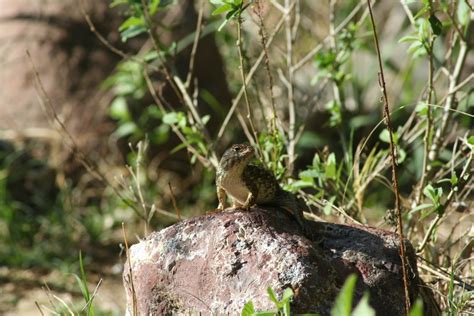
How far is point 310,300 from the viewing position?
9.69 ft

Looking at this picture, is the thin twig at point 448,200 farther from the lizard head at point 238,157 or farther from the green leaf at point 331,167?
the lizard head at point 238,157

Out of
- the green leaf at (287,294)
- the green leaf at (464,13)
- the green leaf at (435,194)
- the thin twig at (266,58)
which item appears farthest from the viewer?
the green leaf at (464,13)

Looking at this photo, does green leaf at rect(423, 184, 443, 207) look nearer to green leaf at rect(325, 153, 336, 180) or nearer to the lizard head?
green leaf at rect(325, 153, 336, 180)

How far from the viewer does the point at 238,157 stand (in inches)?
141

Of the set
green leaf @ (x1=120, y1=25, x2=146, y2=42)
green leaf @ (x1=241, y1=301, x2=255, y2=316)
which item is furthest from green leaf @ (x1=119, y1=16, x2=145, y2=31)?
green leaf @ (x1=241, y1=301, x2=255, y2=316)

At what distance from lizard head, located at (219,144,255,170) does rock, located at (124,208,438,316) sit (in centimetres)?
27

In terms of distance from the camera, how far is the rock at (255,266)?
9.81 feet

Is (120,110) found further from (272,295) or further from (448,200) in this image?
(272,295)

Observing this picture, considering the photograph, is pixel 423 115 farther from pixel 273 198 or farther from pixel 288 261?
pixel 288 261

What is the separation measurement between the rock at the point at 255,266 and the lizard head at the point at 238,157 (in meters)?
0.27

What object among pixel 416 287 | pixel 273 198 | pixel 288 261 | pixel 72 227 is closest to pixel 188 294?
pixel 288 261

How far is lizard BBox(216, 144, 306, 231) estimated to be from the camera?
141 inches

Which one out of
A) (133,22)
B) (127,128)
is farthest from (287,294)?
(127,128)

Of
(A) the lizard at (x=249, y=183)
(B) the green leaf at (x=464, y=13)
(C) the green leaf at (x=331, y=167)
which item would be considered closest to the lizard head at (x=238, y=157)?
(A) the lizard at (x=249, y=183)
